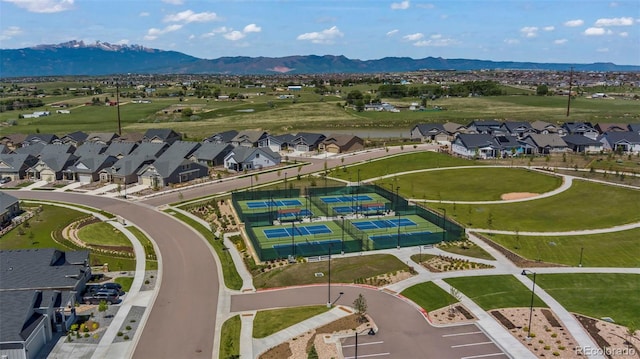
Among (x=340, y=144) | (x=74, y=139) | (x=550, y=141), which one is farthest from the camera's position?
(x=74, y=139)

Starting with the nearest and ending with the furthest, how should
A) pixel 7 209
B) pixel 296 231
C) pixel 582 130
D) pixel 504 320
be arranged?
pixel 504 320 < pixel 296 231 < pixel 7 209 < pixel 582 130

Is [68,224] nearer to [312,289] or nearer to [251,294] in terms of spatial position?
[251,294]

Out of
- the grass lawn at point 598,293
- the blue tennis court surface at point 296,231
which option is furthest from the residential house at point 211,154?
the grass lawn at point 598,293

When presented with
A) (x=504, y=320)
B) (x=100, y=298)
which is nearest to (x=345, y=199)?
(x=504, y=320)

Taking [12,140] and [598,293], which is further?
[12,140]

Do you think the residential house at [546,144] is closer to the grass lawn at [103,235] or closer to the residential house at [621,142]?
the residential house at [621,142]

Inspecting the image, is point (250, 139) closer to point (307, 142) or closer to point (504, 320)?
point (307, 142)

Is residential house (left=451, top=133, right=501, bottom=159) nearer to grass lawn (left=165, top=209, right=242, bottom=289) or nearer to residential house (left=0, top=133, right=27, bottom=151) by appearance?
grass lawn (left=165, top=209, right=242, bottom=289)
